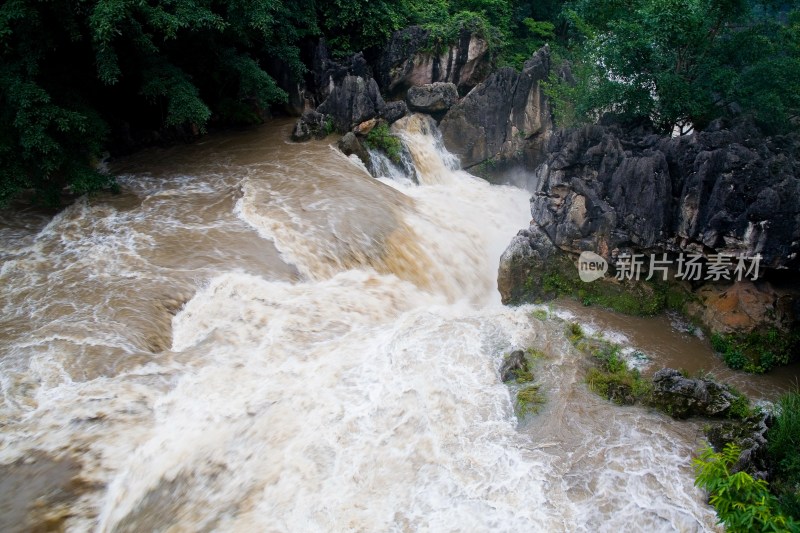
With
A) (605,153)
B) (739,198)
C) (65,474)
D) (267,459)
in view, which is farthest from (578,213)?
(65,474)

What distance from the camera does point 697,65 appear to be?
40.3 ft

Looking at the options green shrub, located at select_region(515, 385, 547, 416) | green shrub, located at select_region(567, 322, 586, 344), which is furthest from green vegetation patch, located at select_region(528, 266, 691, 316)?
green shrub, located at select_region(515, 385, 547, 416)

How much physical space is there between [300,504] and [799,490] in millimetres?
5465

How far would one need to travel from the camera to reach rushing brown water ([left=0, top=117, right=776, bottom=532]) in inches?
234

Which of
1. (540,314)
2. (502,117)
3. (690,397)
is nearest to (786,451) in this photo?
(690,397)

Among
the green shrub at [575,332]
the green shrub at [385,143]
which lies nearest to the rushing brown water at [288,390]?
the green shrub at [575,332]

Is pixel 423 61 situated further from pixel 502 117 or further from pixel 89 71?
pixel 89 71

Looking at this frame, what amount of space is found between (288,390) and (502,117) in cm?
1390

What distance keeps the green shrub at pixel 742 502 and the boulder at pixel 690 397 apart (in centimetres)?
195

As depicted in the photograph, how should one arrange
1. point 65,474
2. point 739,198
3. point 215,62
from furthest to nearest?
1. point 215,62
2. point 739,198
3. point 65,474

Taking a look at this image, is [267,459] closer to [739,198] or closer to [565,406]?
[565,406]

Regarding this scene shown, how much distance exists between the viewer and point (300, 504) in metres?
5.99

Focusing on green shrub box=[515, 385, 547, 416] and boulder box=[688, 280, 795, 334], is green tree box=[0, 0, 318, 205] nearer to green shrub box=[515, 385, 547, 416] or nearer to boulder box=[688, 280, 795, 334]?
green shrub box=[515, 385, 547, 416]

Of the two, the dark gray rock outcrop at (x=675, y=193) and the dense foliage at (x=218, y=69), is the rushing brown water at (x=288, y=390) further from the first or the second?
the dense foliage at (x=218, y=69)
